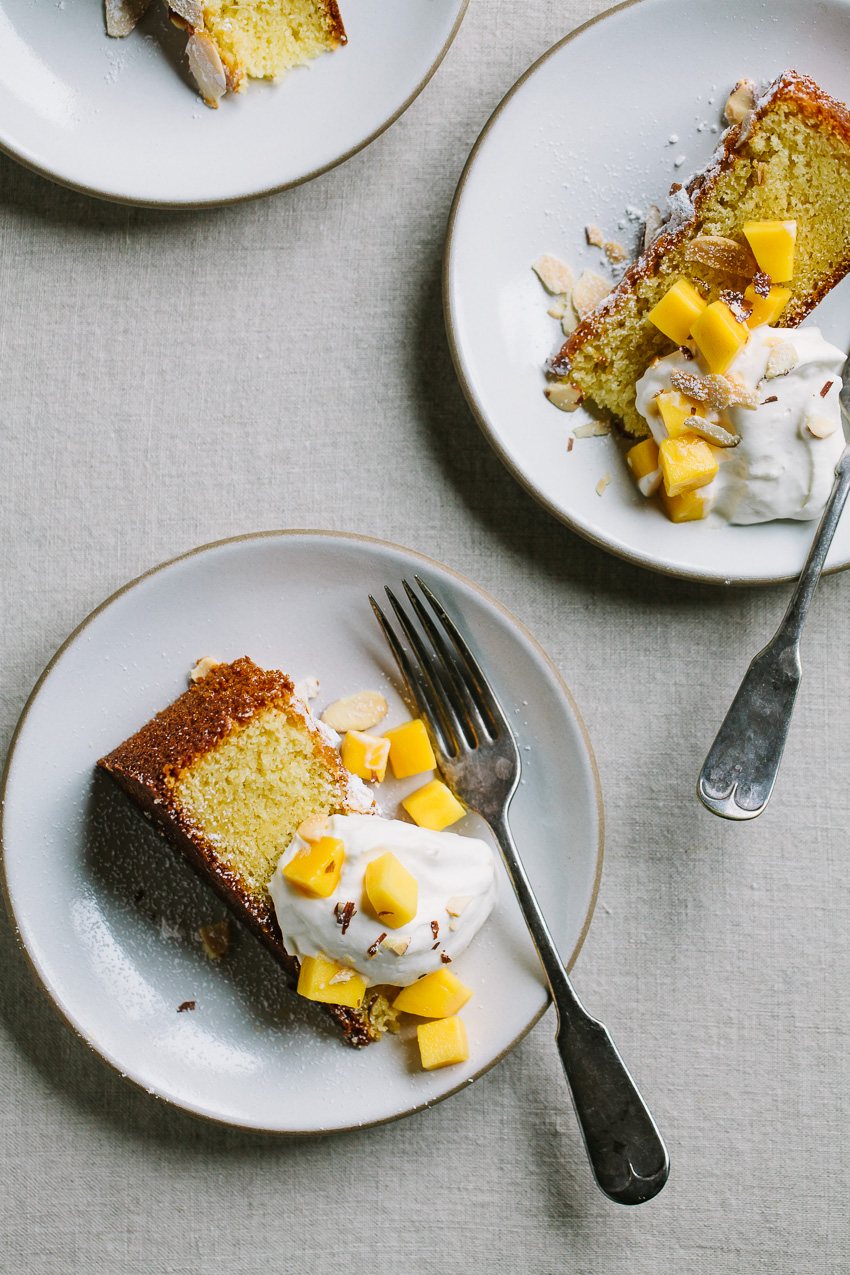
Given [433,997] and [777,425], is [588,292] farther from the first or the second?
[433,997]

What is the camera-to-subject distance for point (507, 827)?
1.68 metres

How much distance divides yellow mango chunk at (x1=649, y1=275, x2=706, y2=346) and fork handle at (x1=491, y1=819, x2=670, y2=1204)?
1.05 metres

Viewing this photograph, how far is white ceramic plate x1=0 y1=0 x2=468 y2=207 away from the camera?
67.6 inches

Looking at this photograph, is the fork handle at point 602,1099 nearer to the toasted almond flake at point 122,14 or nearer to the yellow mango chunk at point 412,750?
the yellow mango chunk at point 412,750

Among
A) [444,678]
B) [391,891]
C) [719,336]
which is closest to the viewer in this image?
[391,891]

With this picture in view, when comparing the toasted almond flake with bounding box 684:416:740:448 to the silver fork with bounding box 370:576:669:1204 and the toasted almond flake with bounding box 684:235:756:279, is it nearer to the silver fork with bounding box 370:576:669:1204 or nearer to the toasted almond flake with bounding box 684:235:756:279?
the toasted almond flake with bounding box 684:235:756:279

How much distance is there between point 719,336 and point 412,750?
0.96 meters

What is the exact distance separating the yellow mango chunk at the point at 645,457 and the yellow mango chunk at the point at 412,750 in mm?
660

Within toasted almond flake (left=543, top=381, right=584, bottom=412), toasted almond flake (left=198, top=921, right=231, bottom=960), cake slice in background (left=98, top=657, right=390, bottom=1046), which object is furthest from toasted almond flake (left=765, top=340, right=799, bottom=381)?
toasted almond flake (left=198, top=921, right=231, bottom=960)

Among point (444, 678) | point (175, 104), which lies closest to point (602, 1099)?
point (444, 678)

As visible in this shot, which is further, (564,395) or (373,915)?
(564,395)

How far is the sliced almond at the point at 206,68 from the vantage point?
171cm

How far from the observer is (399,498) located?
180 centimetres

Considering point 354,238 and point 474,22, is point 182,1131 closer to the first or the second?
point 354,238
